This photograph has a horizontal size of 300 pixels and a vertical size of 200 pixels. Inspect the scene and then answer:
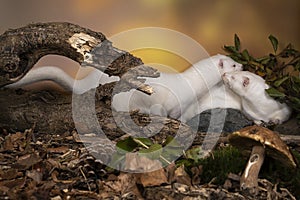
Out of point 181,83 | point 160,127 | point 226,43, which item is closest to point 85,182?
point 160,127

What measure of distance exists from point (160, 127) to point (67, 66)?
0.71 m

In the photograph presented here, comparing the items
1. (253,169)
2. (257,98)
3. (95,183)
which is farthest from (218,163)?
(257,98)

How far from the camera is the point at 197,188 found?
1.35 m

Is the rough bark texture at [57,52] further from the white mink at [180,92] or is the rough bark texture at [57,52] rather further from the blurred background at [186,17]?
the blurred background at [186,17]

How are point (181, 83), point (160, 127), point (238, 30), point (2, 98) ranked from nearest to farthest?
1. point (160, 127)
2. point (2, 98)
3. point (181, 83)
4. point (238, 30)

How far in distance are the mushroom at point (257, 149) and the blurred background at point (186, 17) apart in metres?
1.06

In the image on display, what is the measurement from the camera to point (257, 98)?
2314mm

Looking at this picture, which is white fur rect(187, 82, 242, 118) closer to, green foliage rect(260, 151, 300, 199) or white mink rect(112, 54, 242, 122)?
white mink rect(112, 54, 242, 122)

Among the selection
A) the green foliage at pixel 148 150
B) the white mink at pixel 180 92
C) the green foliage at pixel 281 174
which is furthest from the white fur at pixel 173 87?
the green foliage at pixel 281 174

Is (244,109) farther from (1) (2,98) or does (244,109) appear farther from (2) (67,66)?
(1) (2,98)

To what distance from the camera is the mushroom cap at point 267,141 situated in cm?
134

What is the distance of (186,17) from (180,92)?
411 millimetres

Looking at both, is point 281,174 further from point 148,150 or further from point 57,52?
point 57,52

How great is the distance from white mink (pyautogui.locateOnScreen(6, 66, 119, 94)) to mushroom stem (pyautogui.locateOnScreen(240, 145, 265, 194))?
0.89 metres
